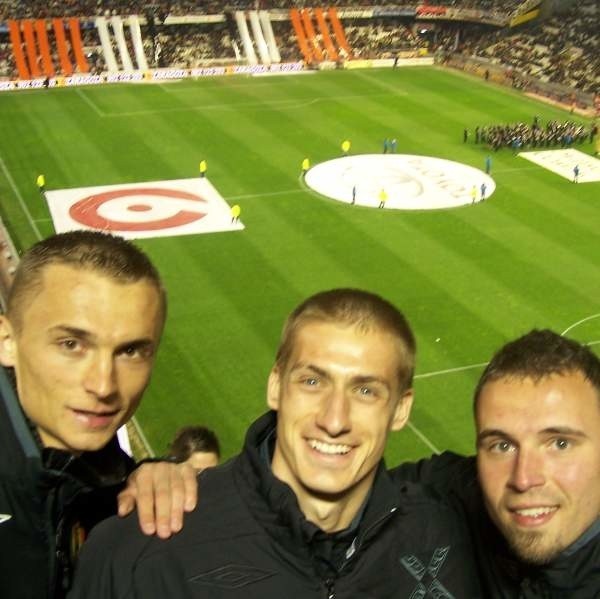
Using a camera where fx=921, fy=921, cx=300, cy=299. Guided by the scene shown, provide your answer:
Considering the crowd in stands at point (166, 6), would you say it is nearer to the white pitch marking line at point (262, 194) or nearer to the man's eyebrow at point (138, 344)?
the white pitch marking line at point (262, 194)

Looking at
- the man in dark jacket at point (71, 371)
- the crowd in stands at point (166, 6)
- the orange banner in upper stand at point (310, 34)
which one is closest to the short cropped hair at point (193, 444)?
the man in dark jacket at point (71, 371)

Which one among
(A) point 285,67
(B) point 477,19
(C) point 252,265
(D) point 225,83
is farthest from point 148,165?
(B) point 477,19

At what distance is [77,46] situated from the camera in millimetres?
52219

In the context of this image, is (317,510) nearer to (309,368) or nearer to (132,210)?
(309,368)

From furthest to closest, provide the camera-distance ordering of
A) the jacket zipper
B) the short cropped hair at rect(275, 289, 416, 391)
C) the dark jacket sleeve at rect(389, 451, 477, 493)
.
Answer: the dark jacket sleeve at rect(389, 451, 477, 493), the short cropped hair at rect(275, 289, 416, 391), the jacket zipper

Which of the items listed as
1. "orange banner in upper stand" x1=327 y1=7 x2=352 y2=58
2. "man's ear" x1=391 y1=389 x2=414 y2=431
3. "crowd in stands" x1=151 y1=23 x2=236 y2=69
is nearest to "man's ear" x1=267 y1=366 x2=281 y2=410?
"man's ear" x1=391 y1=389 x2=414 y2=431

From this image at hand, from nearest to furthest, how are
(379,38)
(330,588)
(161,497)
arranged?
(330,588) → (161,497) → (379,38)

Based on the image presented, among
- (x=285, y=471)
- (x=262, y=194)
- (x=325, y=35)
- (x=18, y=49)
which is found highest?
(x=285, y=471)

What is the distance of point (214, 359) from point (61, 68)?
34732 mm

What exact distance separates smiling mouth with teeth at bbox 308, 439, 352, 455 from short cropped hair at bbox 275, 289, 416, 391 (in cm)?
43

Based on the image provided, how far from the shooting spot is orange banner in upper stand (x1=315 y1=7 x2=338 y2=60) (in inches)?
2207

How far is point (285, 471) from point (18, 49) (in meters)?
51.0

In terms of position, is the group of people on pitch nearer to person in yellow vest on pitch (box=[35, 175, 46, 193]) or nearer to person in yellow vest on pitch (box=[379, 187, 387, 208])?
person in yellow vest on pitch (box=[379, 187, 387, 208])

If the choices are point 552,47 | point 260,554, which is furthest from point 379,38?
point 260,554
